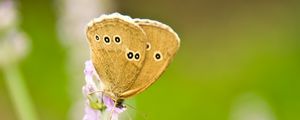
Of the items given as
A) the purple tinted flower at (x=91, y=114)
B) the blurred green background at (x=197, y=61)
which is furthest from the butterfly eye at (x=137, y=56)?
the blurred green background at (x=197, y=61)

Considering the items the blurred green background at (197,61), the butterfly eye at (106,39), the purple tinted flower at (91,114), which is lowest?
the blurred green background at (197,61)

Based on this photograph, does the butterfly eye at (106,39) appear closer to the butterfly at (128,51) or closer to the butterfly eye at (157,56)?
the butterfly at (128,51)

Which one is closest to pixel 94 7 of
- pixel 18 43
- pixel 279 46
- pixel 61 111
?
pixel 18 43

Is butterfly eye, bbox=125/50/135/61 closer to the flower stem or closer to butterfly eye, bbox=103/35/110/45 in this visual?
butterfly eye, bbox=103/35/110/45

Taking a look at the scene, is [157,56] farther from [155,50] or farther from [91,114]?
[91,114]

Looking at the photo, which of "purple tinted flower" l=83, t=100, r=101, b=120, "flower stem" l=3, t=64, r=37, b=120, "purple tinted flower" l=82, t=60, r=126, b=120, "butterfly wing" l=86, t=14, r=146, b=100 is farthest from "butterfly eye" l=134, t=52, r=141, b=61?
"flower stem" l=3, t=64, r=37, b=120
